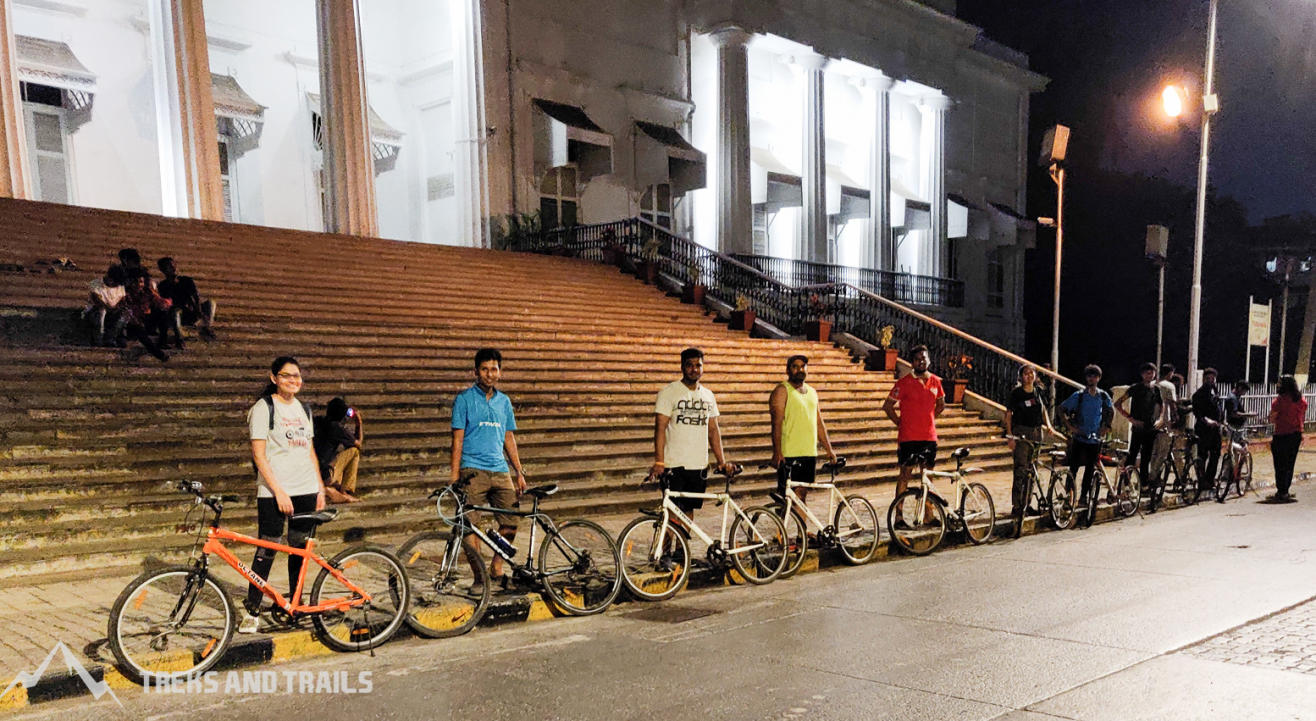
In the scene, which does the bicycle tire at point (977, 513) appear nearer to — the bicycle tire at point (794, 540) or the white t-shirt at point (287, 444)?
the bicycle tire at point (794, 540)

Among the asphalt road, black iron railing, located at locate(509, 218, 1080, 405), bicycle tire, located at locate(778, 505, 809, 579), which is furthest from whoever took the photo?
black iron railing, located at locate(509, 218, 1080, 405)

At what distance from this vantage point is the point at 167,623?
5641 millimetres

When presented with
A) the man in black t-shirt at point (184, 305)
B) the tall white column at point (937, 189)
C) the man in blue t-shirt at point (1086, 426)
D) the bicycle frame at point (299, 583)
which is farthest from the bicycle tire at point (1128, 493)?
the tall white column at point (937, 189)

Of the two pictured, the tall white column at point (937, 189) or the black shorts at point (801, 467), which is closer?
the black shorts at point (801, 467)

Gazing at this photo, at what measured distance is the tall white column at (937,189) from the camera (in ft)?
133

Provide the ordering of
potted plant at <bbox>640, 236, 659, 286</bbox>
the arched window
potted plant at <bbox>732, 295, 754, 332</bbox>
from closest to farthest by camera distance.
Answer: potted plant at <bbox>732, 295, 754, 332</bbox> < potted plant at <bbox>640, 236, 659, 286</bbox> < the arched window

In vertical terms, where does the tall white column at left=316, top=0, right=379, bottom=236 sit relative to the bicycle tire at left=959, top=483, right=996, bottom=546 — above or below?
above

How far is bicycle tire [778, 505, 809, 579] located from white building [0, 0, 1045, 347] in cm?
1615

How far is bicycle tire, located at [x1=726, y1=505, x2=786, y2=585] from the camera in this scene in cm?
832

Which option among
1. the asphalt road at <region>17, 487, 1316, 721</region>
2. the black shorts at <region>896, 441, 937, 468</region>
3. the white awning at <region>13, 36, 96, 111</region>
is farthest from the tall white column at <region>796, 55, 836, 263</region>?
the asphalt road at <region>17, 487, 1316, 721</region>

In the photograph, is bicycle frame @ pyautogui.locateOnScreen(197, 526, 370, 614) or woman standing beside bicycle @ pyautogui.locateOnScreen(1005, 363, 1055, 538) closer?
bicycle frame @ pyautogui.locateOnScreen(197, 526, 370, 614)

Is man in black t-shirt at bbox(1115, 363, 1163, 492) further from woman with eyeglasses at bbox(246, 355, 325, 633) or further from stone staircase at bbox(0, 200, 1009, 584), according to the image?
woman with eyeglasses at bbox(246, 355, 325, 633)

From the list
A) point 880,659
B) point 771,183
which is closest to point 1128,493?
point 880,659

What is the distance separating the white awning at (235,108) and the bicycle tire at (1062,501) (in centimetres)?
2043
